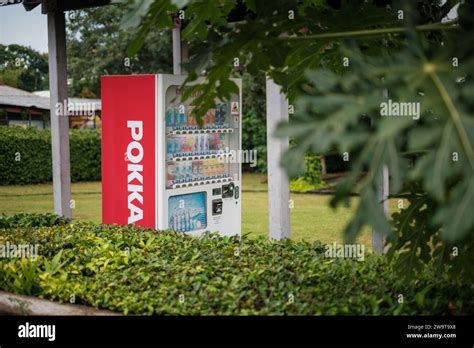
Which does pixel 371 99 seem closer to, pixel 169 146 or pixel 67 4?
pixel 169 146

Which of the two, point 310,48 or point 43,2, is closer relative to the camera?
point 310,48

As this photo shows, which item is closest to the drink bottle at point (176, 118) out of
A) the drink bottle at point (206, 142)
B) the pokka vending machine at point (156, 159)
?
the pokka vending machine at point (156, 159)

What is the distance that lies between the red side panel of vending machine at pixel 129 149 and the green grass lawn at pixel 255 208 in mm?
3556

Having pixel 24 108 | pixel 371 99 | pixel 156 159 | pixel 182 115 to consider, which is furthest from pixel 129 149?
pixel 24 108

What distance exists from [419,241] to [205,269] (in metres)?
1.60

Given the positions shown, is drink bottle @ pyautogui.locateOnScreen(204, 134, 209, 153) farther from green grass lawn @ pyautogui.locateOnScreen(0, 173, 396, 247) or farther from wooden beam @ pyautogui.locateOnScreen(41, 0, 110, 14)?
green grass lawn @ pyautogui.locateOnScreen(0, 173, 396, 247)

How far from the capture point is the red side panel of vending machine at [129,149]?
821cm

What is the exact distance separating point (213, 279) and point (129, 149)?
3.64 metres

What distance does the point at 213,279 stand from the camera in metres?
5.06

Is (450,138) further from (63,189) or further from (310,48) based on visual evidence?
(63,189)

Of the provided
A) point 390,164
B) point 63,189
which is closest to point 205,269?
point 390,164

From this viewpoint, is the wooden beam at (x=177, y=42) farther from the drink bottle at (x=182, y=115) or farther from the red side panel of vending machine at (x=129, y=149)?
the red side panel of vending machine at (x=129, y=149)

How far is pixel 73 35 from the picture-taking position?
84.5 feet

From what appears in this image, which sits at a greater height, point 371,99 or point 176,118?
point 176,118
